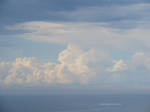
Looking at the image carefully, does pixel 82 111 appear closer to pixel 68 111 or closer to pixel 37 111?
pixel 68 111

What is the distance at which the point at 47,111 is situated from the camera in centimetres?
6562

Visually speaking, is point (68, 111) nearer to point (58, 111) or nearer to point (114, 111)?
point (58, 111)

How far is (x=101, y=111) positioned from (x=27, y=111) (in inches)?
728

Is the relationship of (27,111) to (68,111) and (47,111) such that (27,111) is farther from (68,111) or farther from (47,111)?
(68,111)

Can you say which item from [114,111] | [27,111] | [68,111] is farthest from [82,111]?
[27,111]

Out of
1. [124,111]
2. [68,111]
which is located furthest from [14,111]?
[124,111]

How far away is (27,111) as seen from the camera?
65125mm

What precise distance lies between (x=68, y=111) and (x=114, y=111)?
38.0 feet

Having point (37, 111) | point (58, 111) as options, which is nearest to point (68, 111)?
point (58, 111)

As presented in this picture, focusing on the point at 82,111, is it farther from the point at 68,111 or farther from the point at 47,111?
the point at 47,111

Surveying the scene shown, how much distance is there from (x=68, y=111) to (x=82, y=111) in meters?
3.51

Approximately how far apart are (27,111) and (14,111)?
3151mm

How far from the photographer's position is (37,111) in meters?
65.2

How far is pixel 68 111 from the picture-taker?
6575cm
